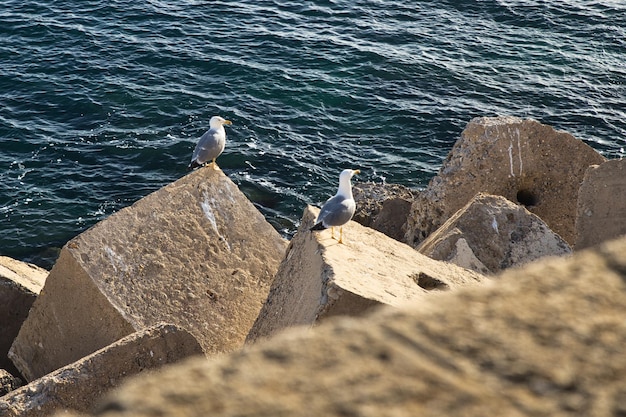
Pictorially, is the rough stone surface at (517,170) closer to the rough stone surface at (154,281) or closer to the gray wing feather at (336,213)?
the gray wing feather at (336,213)

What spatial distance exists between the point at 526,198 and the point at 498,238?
1.77 m

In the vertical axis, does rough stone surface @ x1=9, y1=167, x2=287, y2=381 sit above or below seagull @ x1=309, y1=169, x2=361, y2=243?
below

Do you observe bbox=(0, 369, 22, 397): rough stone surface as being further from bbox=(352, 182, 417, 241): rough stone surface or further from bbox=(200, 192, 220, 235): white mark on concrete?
bbox=(352, 182, 417, 241): rough stone surface

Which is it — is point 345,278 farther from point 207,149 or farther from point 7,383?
point 207,149

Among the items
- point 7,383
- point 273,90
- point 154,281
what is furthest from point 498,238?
point 273,90

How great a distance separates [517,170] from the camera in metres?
9.51

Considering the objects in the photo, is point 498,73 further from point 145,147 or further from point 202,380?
point 202,380

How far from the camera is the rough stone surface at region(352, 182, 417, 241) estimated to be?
11.3 metres

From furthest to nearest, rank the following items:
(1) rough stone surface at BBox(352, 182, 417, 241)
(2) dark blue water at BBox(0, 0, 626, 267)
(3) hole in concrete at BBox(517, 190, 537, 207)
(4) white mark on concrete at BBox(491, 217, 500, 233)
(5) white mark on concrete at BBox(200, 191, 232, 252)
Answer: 1. (2) dark blue water at BBox(0, 0, 626, 267)
2. (1) rough stone surface at BBox(352, 182, 417, 241)
3. (3) hole in concrete at BBox(517, 190, 537, 207)
4. (4) white mark on concrete at BBox(491, 217, 500, 233)
5. (5) white mark on concrete at BBox(200, 191, 232, 252)

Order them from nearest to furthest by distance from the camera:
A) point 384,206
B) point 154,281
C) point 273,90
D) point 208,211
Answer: point 154,281 → point 208,211 → point 384,206 → point 273,90

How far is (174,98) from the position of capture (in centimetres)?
1616

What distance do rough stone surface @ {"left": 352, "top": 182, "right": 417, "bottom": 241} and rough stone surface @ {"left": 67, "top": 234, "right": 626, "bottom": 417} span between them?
9015mm

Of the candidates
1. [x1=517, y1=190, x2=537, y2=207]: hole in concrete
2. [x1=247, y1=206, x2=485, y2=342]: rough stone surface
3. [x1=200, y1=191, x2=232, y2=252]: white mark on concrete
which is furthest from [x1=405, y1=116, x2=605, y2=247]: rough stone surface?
[x1=200, y1=191, x2=232, y2=252]: white mark on concrete

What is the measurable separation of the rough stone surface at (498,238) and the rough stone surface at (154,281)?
1.68 metres
